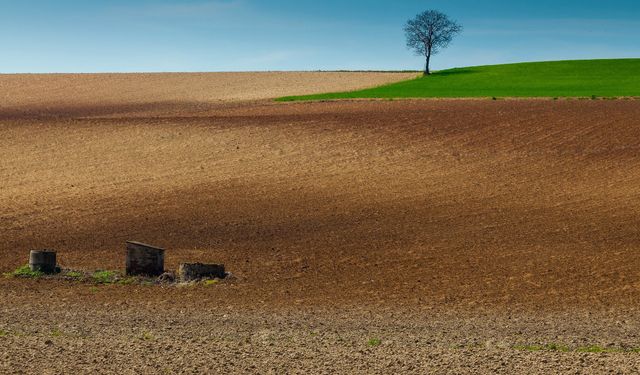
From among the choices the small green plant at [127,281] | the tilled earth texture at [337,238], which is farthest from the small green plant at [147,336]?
the small green plant at [127,281]

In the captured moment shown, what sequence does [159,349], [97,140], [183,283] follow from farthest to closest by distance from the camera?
1. [97,140]
2. [183,283]
3. [159,349]

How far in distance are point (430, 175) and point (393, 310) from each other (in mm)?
11052

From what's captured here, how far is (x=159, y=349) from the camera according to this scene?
9.30 metres

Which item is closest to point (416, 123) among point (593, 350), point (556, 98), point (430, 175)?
point (430, 175)

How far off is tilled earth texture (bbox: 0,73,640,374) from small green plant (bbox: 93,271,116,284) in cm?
20

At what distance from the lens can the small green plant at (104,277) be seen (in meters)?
13.6

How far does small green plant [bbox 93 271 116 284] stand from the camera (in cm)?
1355

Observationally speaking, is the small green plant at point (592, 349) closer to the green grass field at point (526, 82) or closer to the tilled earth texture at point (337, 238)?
the tilled earth texture at point (337, 238)

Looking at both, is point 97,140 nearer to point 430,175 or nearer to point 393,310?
point 430,175

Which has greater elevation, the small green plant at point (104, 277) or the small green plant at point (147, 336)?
the small green plant at point (147, 336)

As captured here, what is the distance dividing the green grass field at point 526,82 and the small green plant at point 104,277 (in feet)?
93.3

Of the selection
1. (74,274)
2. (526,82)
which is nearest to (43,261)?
(74,274)

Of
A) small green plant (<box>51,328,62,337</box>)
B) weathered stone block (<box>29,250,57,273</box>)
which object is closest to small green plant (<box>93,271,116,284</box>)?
weathered stone block (<box>29,250,57,273</box>)

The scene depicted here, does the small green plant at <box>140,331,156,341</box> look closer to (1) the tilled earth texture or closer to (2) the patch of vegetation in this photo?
(1) the tilled earth texture
